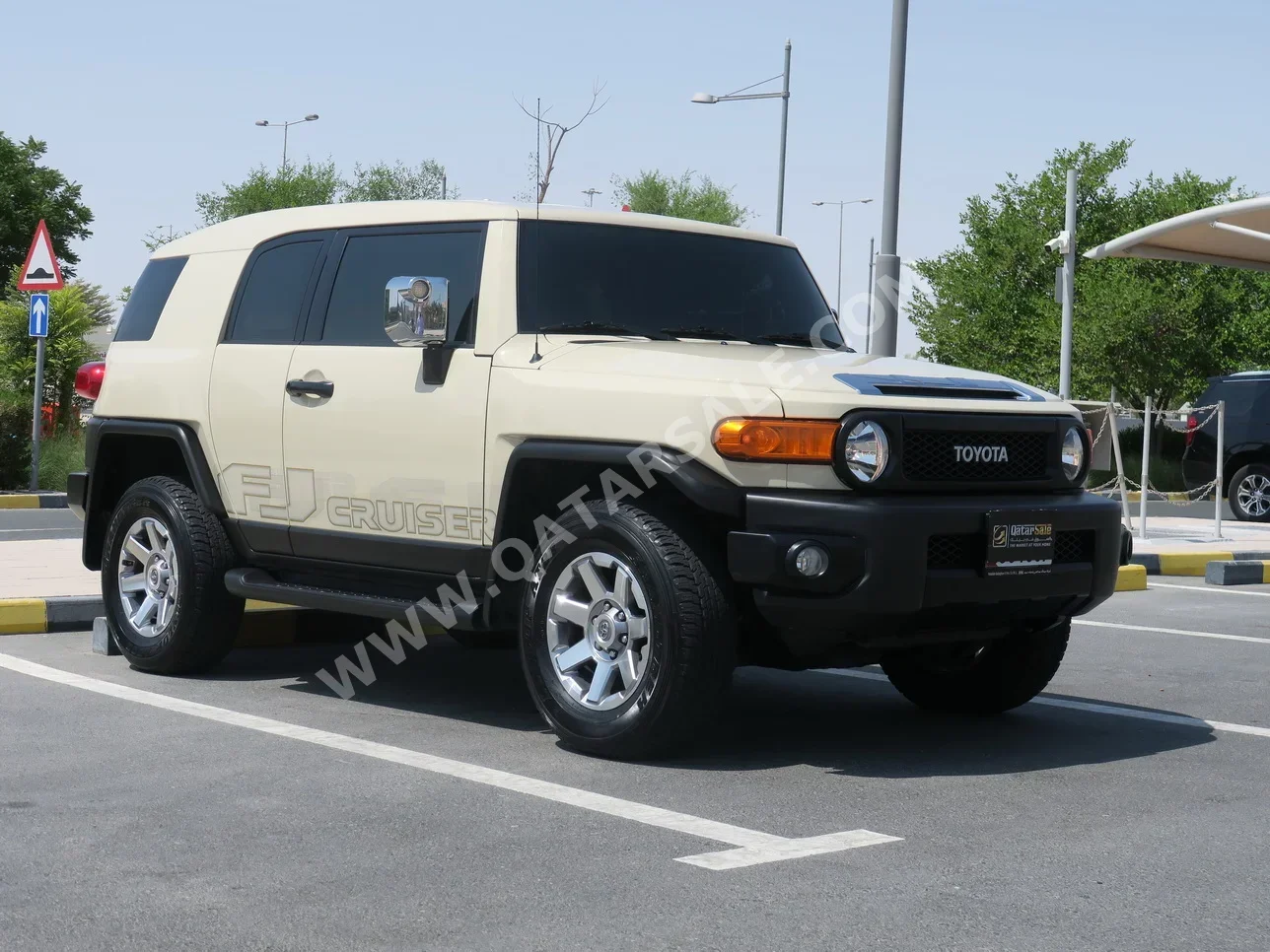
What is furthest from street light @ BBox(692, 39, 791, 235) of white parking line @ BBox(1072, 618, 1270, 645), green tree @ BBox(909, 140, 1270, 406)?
white parking line @ BBox(1072, 618, 1270, 645)

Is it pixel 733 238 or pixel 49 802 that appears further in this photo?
pixel 733 238

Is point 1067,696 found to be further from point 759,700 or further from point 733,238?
point 733,238

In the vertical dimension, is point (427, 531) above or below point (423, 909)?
above

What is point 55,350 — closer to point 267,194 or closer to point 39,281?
point 39,281

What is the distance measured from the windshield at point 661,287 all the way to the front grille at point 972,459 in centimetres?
127

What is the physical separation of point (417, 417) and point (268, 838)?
6.90 ft

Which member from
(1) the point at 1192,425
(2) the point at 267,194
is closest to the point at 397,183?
(2) the point at 267,194

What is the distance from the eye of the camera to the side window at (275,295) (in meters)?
6.92

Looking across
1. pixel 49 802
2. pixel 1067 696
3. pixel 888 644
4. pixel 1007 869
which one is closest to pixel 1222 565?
pixel 1067 696

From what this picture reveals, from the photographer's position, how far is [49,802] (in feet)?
15.9

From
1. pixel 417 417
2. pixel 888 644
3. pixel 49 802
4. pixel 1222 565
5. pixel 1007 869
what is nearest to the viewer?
pixel 1007 869

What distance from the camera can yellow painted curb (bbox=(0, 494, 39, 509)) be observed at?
1853cm

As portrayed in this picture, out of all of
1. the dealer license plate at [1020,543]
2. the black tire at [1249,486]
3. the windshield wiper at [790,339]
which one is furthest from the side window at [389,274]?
the black tire at [1249,486]

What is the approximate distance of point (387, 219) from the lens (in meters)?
6.73
